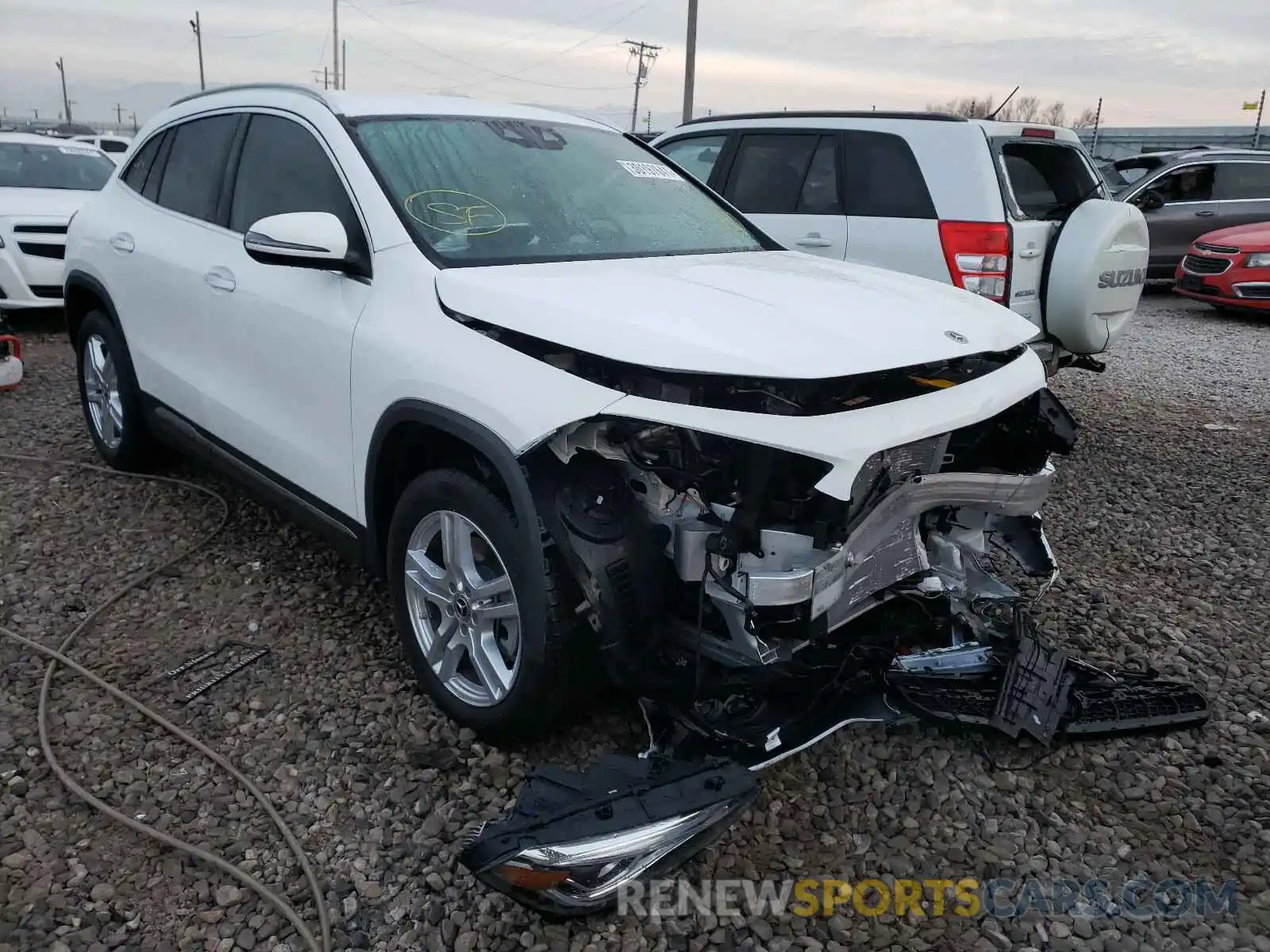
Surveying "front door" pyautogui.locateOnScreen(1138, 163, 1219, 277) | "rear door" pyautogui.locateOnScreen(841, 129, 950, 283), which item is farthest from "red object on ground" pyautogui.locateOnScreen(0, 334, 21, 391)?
"front door" pyautogui.locateOnScreen(1138, 163, 1219, 277)

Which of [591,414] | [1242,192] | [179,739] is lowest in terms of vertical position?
[179,739]

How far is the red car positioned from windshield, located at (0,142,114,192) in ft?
38.0

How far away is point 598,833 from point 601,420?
944mm

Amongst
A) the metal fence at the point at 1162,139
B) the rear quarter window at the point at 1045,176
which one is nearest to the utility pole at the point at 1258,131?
the metal fence at the point at 1162,139

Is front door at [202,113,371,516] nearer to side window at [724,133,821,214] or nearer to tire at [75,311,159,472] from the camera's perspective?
tire at [75,311,159,472]

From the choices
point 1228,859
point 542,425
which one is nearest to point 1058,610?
point 1228,859

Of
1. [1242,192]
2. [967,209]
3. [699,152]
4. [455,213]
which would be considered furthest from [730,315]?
[1242,192]

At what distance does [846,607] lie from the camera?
2.49 m

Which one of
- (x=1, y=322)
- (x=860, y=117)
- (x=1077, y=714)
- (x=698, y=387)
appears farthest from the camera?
(x=1, y=322)

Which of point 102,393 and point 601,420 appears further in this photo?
point 102,393

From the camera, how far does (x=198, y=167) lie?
4102 mm

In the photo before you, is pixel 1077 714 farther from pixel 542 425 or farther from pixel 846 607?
pixel 542 425

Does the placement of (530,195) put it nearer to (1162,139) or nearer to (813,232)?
(813,232)

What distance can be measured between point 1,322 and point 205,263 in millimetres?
4820
